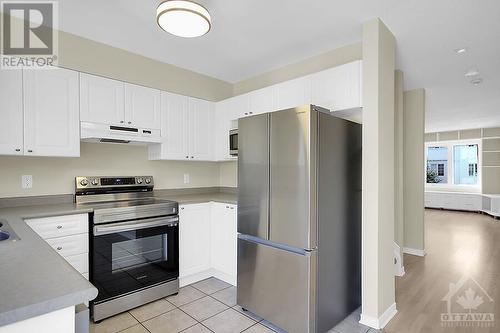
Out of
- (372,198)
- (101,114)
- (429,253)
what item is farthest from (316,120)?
(429,253)

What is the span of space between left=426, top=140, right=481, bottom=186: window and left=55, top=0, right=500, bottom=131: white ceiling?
597 cm

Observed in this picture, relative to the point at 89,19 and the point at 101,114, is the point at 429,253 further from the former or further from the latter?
the point at 89,19

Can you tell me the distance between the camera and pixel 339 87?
2.57 m

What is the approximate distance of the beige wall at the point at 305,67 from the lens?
9.31ft

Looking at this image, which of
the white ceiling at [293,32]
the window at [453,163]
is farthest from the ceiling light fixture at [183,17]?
the window at [453,163]

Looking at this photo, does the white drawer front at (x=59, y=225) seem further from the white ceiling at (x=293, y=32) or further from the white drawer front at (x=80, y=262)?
the white ceiling at (x=293, y=32)

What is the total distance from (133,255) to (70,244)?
A: 1.83 feet

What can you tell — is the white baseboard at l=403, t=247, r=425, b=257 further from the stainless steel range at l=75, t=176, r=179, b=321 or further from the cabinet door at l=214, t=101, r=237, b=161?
the stainless steel range at l=75, t=176, r=179, b=321

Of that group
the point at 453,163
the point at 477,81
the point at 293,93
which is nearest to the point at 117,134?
the point at 293,93

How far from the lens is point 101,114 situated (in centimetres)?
273

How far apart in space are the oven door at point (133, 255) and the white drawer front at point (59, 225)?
0.13m

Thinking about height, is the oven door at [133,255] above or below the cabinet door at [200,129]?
below

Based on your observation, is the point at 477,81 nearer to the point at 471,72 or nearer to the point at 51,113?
the point at 471,72

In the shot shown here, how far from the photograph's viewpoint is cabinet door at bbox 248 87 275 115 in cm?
320
